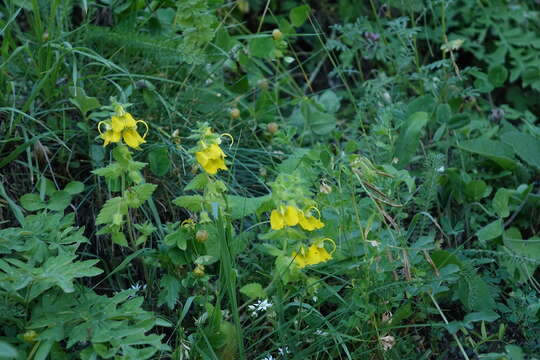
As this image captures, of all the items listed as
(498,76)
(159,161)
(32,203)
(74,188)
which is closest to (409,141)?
(498,76)

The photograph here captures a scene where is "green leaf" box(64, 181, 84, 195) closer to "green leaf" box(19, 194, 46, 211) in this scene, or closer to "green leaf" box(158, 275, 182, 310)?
"green leaf" box(19, 194, 46, 211)

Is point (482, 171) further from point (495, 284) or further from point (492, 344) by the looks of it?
point (492, 344)

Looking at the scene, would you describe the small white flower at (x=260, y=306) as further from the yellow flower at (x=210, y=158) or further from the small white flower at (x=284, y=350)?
the yellow flower at (x=210, y=158)

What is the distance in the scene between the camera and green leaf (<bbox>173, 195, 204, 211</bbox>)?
1.63m

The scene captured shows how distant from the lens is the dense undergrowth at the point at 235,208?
154 cm

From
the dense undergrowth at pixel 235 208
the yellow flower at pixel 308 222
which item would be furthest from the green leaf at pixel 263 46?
the yellow flower at pixel 308 222

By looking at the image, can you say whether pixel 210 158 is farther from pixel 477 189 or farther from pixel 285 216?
pixel 477 189

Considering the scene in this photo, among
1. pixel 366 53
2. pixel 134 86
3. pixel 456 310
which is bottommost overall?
pixel 456 310

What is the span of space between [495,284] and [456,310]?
5.6 inches

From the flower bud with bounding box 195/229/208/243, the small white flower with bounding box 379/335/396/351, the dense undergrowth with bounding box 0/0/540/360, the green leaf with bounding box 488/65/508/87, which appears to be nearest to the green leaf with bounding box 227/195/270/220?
the dense undergrowth with bounding box 0/0/540/360

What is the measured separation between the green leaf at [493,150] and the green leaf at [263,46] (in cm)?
68

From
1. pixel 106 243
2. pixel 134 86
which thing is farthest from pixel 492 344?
pixel 134 86

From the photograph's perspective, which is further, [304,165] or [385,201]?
[304,165]

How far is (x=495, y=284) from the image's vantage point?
6.34 feet
